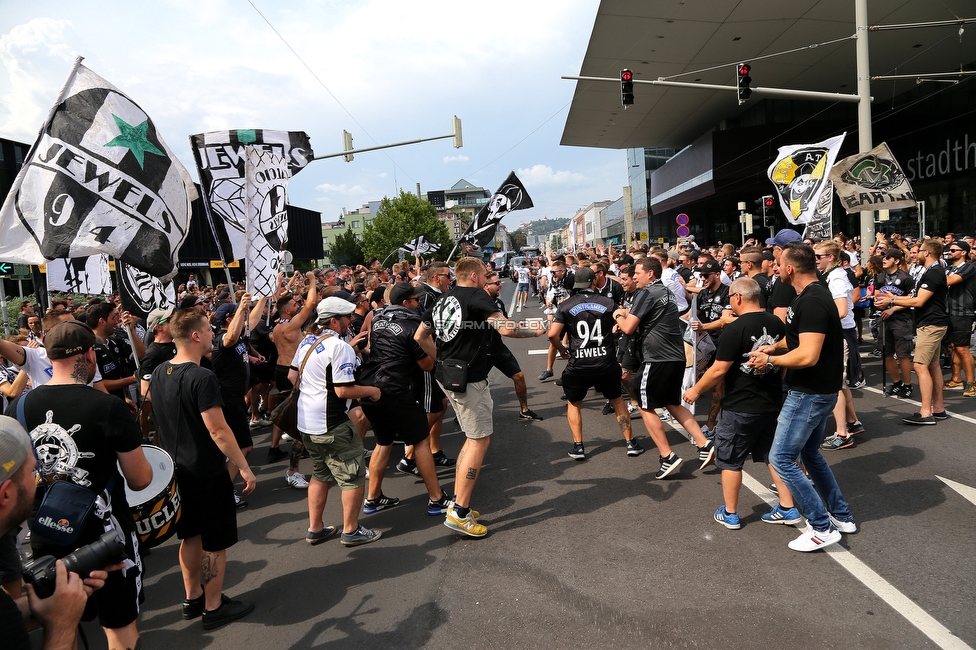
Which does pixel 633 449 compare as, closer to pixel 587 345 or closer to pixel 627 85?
pixel 587 345

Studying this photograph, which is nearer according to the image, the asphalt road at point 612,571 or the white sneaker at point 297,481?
the asphalt road at point 612,571

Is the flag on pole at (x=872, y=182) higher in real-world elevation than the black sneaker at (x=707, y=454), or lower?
higher

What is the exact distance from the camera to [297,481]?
242 inches

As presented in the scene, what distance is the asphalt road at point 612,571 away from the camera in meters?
3.35

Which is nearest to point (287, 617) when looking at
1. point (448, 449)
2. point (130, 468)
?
point (130, 468)

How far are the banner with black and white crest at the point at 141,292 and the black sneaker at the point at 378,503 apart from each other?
3.06 metres

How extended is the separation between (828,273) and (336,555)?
19.7 ft

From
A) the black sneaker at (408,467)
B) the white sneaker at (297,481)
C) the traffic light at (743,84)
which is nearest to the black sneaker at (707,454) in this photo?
the black sneaker at (408,467)

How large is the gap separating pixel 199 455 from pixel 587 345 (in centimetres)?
377

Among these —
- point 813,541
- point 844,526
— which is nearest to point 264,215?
point 813,541

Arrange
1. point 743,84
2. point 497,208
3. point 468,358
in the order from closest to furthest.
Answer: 1. point 468,358
2. point 497,208
3. point 743,84

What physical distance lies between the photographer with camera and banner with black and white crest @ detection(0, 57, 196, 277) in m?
3.53

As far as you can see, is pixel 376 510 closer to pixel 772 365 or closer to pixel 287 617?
pixel 287 617

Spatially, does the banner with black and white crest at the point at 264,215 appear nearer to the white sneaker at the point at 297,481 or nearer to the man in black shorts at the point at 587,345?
the white sneaker at the point at 297,481
